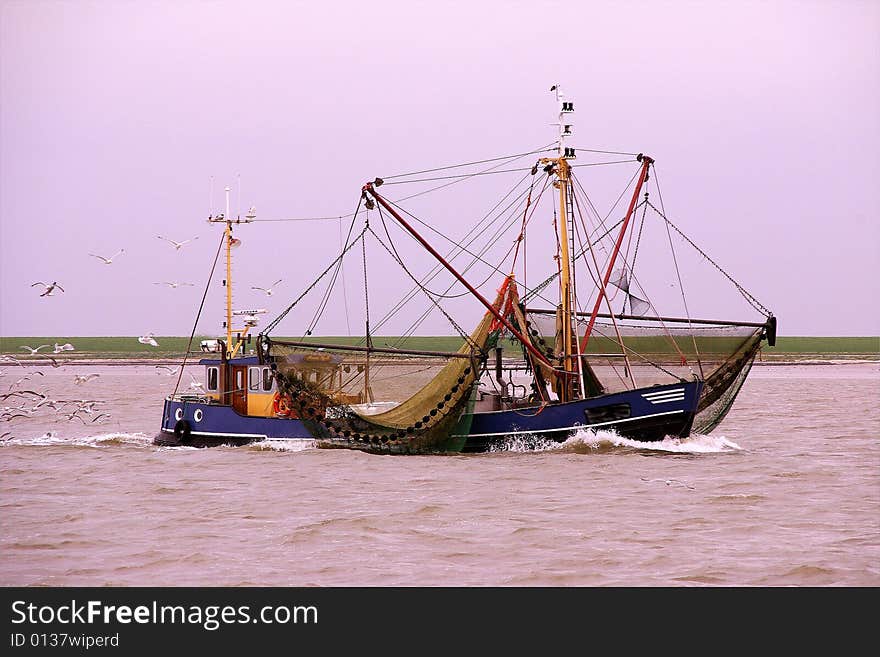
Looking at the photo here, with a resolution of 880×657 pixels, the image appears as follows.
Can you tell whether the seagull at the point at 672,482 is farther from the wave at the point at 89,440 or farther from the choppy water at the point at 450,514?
the wave at the point at 89,440

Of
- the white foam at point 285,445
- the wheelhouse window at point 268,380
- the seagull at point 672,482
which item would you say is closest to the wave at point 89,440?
the wheelhouse window at point 268,380

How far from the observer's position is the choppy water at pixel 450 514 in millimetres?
12164

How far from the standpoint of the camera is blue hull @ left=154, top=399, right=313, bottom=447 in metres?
24.4

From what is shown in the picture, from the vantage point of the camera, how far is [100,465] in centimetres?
2255

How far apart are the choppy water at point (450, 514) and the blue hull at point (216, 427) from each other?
1.41 feet

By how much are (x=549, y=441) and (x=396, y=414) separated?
3238 millimetres

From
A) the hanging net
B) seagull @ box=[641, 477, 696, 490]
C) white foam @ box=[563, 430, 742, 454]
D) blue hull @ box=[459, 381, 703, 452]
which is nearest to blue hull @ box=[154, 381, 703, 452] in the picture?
blue hull @ box=[459, 381, 703, 452]

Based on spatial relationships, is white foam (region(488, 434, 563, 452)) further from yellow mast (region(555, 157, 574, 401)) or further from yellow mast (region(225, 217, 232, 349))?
yellow mast (region(225, 217, 232, 349))

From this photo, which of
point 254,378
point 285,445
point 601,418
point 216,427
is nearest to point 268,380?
point 254,378

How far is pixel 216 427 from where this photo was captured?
25094 millimetres

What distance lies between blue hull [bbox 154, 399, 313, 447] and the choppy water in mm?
431

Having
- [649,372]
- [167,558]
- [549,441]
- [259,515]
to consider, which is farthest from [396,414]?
[167,558]

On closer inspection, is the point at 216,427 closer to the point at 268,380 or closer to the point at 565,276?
the point at 268,380
